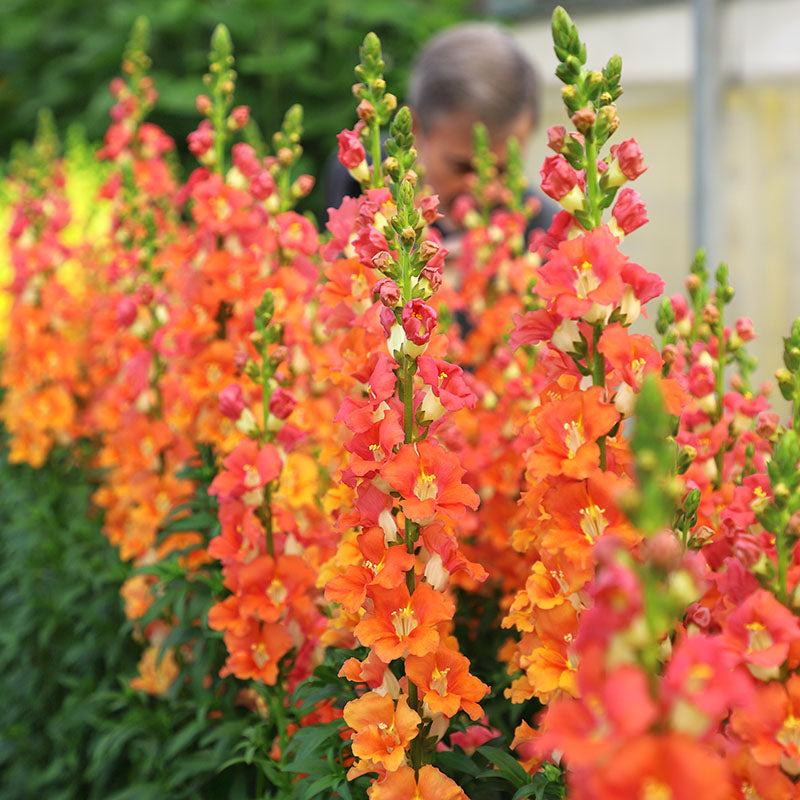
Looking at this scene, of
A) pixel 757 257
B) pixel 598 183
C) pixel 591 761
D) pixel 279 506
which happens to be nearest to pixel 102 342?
pixel 279 506

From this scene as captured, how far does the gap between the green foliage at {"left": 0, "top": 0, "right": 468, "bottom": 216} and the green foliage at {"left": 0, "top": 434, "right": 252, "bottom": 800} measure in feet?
15.4

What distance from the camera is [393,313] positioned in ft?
4.15

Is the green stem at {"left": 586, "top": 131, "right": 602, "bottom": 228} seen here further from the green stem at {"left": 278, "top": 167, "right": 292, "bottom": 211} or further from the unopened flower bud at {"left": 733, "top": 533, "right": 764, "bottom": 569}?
the green stem at {"left": 278, "top": 167, "right": 292, "bottom": 211}

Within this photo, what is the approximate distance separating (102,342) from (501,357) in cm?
133

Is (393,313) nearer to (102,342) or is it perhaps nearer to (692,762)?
(692,762)

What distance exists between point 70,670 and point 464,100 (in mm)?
2169

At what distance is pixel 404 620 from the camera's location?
48.1 inches

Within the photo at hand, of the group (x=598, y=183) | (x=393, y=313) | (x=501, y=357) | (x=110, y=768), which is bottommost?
(x=110, y=768)

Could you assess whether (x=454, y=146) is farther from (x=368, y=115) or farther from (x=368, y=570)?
(x=368, y=570)

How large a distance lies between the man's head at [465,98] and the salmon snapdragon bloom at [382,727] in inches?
101

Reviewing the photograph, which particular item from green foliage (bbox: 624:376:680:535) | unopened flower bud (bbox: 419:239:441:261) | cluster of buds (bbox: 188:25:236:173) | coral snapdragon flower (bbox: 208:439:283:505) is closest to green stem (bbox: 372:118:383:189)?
unopened flower bud (bbox: 419:239:441:261)

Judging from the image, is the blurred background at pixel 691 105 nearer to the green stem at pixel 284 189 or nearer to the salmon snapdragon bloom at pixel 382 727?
the green stem at pixel 284 189

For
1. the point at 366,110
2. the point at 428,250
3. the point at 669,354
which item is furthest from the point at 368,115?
the point at 669,354

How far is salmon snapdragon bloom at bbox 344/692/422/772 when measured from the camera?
1.17 metres
